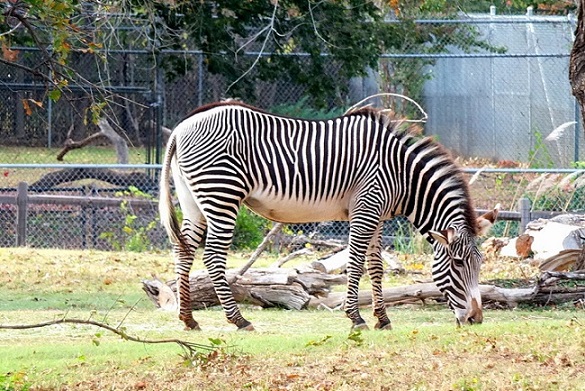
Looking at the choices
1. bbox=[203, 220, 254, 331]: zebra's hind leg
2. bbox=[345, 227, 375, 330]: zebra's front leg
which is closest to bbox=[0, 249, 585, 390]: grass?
bbox=[345, 227, 375, 330]: zebra's front leg

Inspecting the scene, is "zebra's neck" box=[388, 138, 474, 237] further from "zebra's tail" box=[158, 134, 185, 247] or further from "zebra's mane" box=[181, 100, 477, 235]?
"zebra's tail" box=[158, 134, 185, 247]

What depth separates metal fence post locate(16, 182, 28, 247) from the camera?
52.3 ft

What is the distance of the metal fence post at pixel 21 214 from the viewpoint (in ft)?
52.3

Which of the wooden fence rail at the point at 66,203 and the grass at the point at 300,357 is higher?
the grass at the point at 300,357

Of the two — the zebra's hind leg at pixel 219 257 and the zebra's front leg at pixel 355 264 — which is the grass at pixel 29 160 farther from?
the zebra's front leg at pixel 355 264

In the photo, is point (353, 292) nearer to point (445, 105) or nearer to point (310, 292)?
point (310, 292)

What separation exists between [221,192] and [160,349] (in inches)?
86.8

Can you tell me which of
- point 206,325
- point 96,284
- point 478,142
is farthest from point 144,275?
point 478,142

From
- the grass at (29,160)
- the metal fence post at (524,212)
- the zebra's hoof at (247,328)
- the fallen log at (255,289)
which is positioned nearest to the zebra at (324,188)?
the zebra's hoof at (247,328)

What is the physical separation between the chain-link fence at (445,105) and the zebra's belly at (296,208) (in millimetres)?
6770

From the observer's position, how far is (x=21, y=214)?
53.1ft

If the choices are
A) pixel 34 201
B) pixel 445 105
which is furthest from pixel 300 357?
pixel 445 105

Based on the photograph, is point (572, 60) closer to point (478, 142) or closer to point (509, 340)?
point (509, 340)

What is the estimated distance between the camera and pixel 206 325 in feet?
35.9
